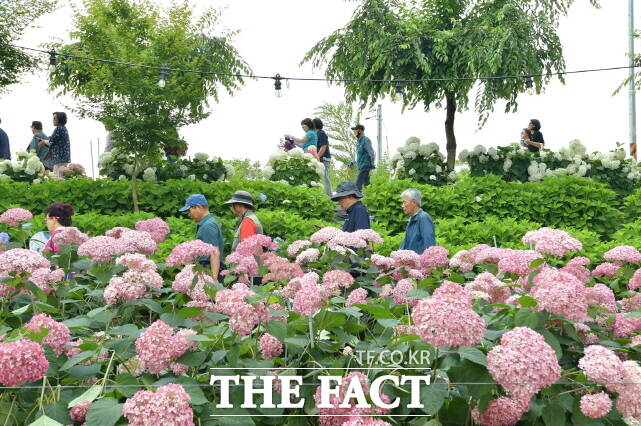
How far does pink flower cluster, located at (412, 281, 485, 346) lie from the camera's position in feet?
5.68

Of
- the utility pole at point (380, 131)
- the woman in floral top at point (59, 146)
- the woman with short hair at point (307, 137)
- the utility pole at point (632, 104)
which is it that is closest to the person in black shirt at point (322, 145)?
the woman with short hair at point (307, 137)

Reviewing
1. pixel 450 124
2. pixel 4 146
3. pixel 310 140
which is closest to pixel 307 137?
pixel 310 140

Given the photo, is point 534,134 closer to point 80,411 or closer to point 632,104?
point 632,104

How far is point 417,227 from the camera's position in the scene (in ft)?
17.5

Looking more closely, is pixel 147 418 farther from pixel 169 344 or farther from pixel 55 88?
pixel 55 88

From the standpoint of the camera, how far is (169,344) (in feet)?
6.31

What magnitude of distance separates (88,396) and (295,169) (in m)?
10.9

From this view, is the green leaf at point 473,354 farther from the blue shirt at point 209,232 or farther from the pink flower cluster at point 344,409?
the blue shirt at point 209,232

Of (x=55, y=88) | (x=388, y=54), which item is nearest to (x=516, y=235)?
(x=388, y=54)

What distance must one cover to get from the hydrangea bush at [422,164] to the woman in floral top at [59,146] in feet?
20.2

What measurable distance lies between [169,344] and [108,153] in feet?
33.4

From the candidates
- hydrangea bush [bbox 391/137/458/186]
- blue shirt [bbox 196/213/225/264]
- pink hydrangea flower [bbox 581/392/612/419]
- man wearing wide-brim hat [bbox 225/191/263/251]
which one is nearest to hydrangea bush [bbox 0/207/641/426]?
pink hydrangea flower [bbox 581/392/612/419]

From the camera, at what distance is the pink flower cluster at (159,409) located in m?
1.62

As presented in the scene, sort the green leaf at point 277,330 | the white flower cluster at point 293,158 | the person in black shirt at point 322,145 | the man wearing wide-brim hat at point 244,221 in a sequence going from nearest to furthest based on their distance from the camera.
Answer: the green leaf at point 277,330 < the man wearing wide-brim hat at point 244,221 < the white flower cluster at point 293,158 < the person in black shirt at point 322,145
